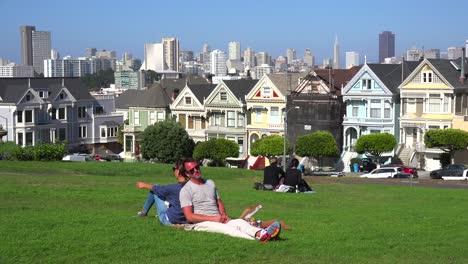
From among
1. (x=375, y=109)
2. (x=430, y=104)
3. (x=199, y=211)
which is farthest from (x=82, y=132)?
(x=199, y=211)

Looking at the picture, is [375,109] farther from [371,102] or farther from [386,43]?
Result: [386,43]

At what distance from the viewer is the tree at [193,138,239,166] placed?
7112cm

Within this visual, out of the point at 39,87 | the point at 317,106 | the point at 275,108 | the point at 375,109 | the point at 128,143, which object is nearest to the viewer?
the point at 375,109

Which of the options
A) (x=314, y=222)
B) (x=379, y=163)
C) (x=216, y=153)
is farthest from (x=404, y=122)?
(x=314, y=222)

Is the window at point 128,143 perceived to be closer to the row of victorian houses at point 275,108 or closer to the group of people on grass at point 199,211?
the row of victorian houses at point 275,108

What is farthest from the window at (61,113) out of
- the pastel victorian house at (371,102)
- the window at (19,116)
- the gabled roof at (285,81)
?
the pastel victorian house at (371,102)

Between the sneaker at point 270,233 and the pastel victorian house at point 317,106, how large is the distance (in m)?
56.1

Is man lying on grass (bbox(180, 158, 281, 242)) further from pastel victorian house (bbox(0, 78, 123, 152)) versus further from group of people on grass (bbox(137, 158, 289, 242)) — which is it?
pastel victorian house (bbox(0, 78, 123, 152))

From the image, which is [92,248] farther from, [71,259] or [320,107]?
[320,107]

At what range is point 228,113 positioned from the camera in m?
78.4

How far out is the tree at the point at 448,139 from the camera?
204 feet

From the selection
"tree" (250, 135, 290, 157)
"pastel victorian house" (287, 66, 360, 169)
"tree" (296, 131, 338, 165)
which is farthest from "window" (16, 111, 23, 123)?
"tree" (296, 131, 338, 165)

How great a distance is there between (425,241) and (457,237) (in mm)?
1246

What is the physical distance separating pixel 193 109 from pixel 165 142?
615 cm
